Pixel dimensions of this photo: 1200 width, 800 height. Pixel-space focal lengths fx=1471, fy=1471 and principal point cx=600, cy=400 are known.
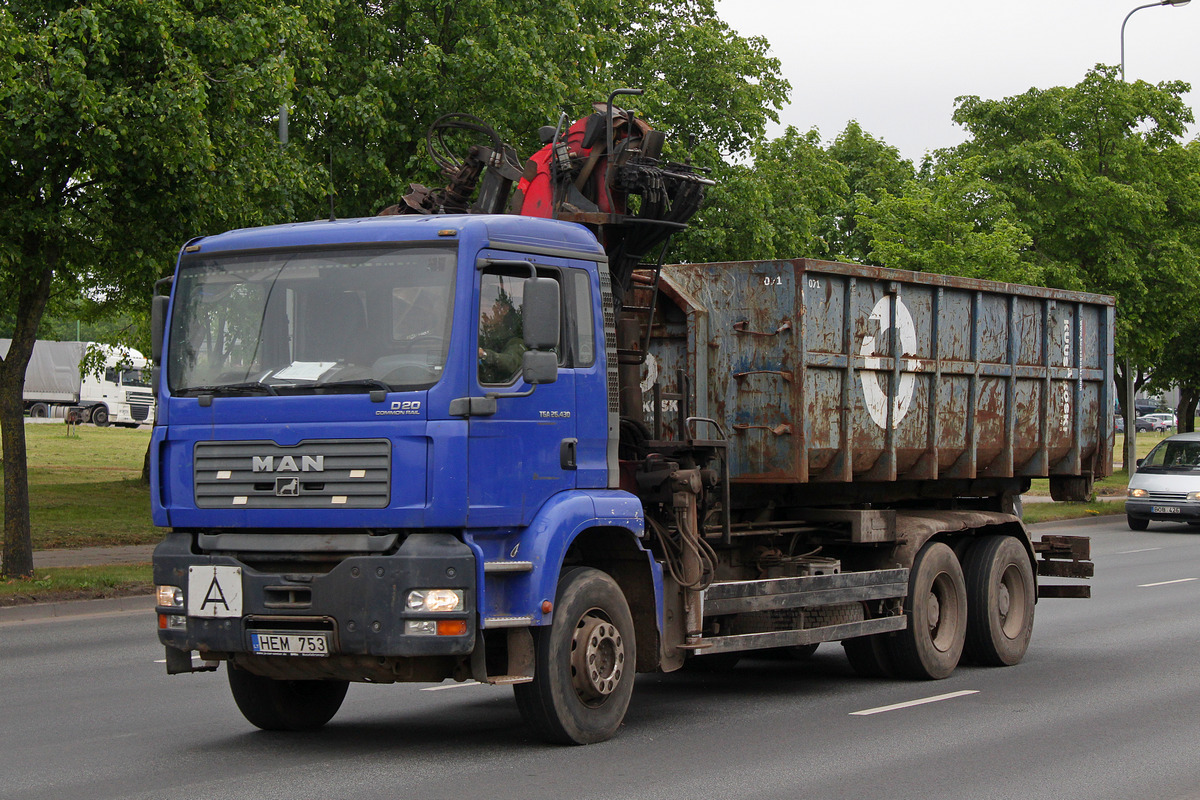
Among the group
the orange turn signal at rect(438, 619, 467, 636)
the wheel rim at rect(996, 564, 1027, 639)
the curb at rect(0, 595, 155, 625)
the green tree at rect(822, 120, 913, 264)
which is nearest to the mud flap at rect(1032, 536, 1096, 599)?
the wheel rim at rect(996, 564, 1027, 639)

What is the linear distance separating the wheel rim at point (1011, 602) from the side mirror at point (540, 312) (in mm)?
5793

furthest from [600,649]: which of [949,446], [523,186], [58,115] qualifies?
[58,115]

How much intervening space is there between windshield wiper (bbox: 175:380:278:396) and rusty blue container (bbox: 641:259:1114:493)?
118 inches

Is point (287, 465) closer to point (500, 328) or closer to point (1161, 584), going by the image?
point (500, 328)

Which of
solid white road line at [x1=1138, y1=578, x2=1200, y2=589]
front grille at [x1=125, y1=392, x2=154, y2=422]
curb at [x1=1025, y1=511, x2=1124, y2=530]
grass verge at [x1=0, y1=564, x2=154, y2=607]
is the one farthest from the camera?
front grille at [x1=125, y1=392, x2=154, y2=422]

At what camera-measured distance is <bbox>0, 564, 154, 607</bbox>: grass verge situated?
1522cm

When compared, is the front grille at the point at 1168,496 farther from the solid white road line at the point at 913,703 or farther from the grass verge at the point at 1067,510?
the solid white road line at the point at 913,703

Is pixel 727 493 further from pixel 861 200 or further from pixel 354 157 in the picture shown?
pixel 861 200

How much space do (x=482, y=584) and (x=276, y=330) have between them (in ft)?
5.90

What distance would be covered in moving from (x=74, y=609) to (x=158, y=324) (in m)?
7.89

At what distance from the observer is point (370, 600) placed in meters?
7.39

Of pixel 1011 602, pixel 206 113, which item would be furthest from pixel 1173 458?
pixel 206 113

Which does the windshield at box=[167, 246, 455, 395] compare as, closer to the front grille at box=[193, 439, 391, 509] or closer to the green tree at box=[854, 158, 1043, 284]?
the front grille at box=[193, 439, 391, 509]

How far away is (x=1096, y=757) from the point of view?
8109 mm
